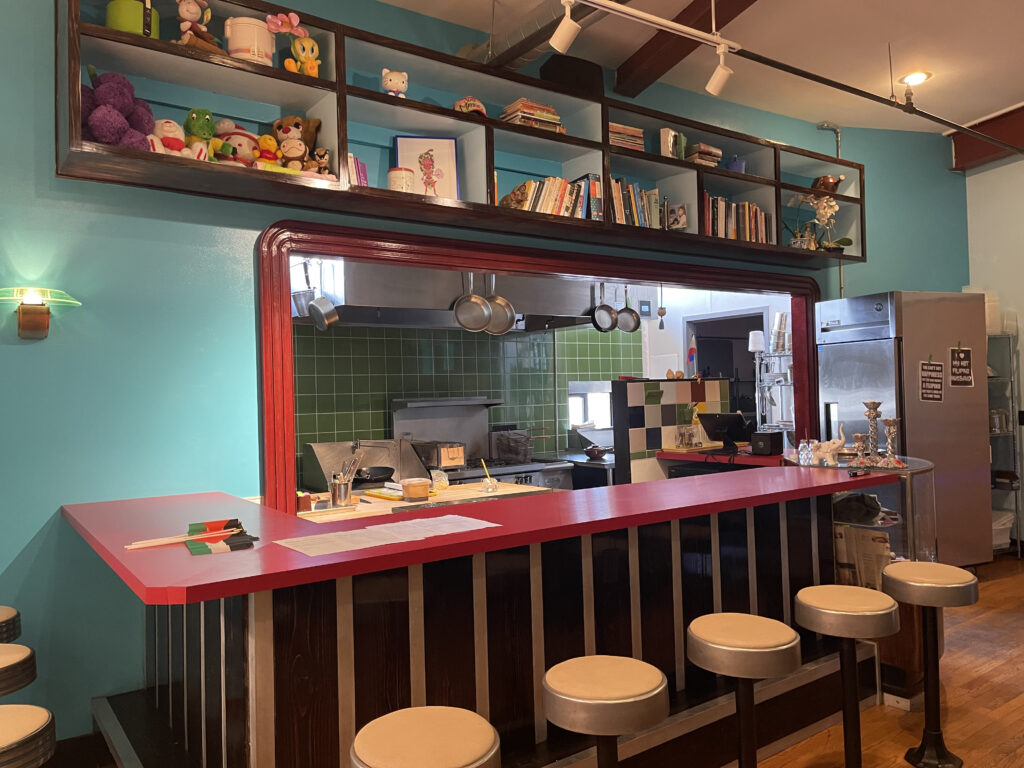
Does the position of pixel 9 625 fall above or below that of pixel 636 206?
below

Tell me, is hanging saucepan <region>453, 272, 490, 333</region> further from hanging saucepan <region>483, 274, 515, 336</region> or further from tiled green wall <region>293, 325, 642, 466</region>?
tiled green wall <region>293, 325, 642, 466</region>

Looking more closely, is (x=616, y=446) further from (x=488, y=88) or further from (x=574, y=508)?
(x=574, y=508)

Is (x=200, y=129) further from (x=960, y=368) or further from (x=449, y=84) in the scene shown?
(x=960, y=368)

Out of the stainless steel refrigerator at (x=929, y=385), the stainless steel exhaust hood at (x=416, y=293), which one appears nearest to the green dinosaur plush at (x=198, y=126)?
the stainless steel exhaust hood at (x=416, y=293)

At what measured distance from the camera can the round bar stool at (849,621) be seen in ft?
7.68

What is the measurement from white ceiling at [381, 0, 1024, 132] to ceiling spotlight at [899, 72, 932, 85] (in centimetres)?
7

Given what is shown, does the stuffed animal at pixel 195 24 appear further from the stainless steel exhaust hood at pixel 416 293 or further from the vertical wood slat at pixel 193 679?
the vertical wood slat at pixel 193 679

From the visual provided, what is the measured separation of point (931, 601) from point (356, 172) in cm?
297

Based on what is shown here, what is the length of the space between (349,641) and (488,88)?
118 inches

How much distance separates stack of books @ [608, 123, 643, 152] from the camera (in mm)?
4377

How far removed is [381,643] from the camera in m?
2.13

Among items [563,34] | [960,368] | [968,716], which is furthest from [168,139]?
[960,368]

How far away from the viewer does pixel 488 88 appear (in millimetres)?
3982

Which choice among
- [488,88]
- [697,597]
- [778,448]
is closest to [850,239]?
[778,448]
